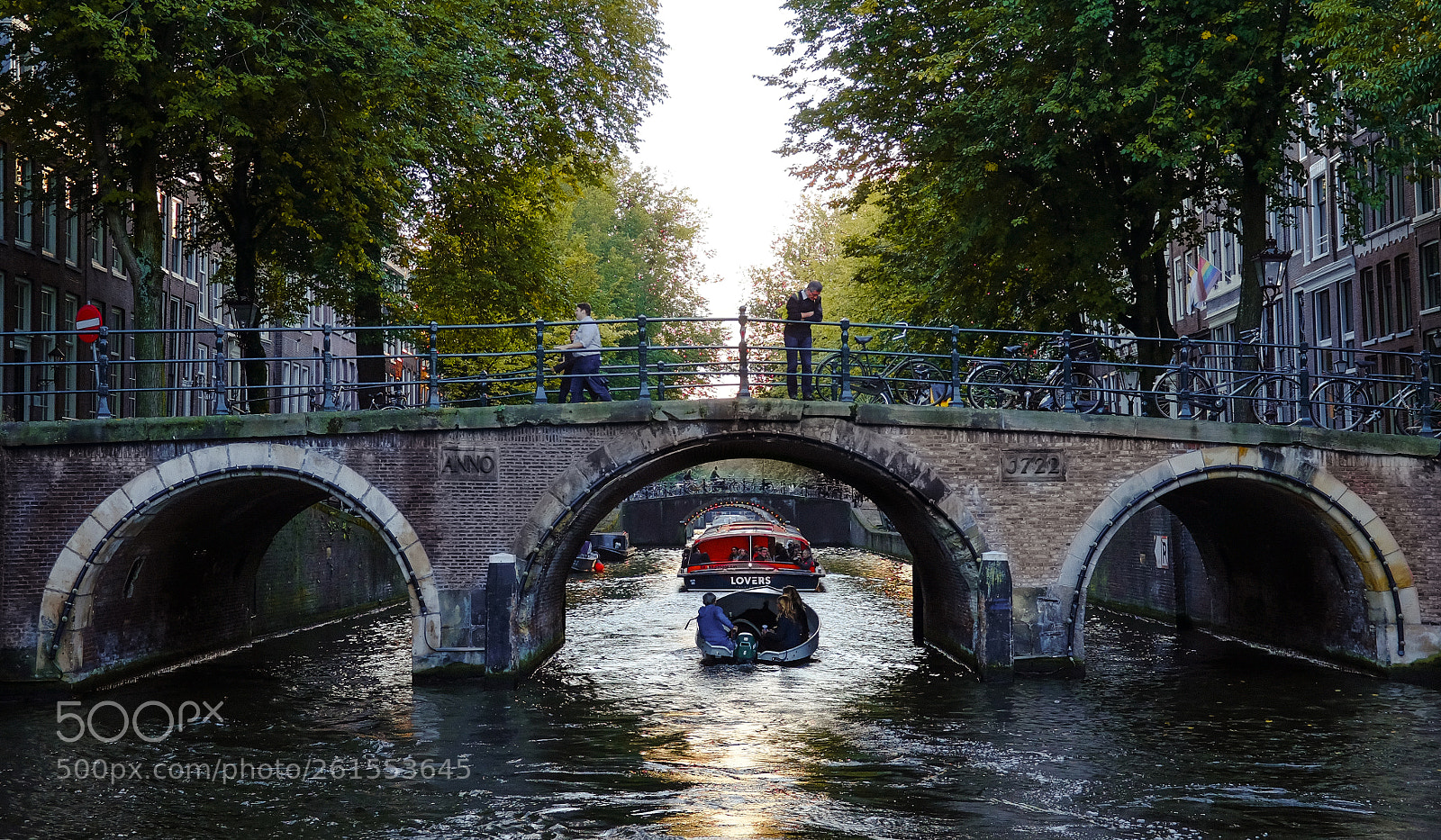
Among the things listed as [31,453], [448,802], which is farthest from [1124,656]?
[31,453]

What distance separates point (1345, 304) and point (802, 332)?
2191 cm

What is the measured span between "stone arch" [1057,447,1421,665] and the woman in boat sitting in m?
4.83

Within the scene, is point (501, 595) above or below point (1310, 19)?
below

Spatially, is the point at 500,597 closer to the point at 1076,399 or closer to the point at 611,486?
the point at 611,486

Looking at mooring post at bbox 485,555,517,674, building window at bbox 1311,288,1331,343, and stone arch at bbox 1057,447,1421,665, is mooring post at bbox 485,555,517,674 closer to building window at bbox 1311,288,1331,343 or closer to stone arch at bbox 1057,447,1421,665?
stone arch at bbox 1057,447,1421,665

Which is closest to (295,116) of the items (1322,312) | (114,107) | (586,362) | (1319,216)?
(114,107)

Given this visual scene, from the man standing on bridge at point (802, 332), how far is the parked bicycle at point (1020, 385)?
2.10 metres

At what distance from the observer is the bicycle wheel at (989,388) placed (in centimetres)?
1922

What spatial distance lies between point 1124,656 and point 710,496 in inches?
1504

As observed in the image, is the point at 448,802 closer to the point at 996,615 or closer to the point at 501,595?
the point at 501,595

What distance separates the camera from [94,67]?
64.3 ft

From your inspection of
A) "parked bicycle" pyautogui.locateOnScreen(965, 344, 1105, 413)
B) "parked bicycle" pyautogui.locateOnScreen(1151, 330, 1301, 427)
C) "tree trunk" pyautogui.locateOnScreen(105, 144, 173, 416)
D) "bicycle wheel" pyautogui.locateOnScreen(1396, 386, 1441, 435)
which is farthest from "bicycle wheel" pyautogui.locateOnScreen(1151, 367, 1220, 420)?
"tree trunk" pyautogui.locateOnScreen(105, 144, 173, 416)

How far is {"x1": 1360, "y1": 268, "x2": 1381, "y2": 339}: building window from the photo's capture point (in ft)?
109

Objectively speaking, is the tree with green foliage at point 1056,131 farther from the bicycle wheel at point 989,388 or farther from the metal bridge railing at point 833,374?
the bicycle wheel at point 989,388
